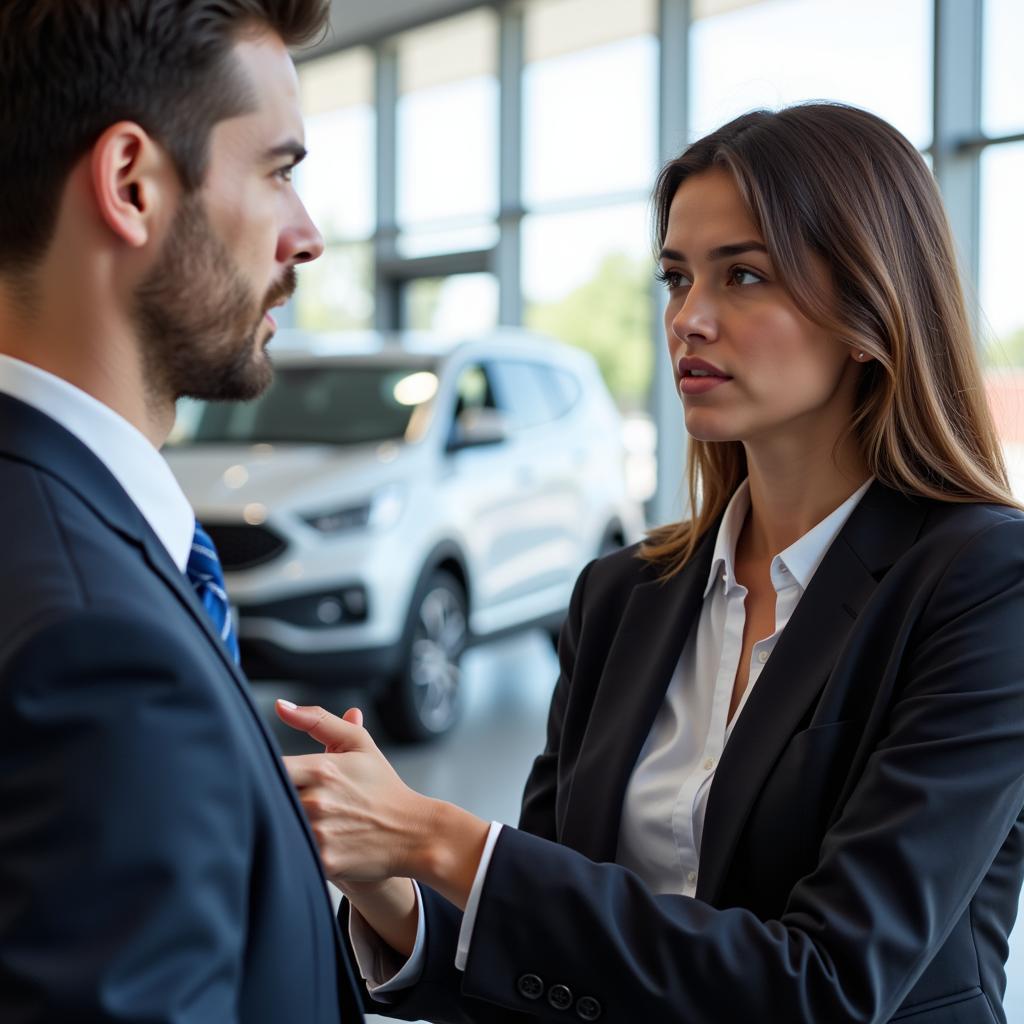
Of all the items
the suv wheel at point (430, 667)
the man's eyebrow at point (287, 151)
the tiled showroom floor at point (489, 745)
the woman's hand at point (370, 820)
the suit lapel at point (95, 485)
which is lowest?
the tiled showroom floor at point (489, 745)

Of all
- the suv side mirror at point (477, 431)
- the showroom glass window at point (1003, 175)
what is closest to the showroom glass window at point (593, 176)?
the showroom glass window at point (1003, 175)

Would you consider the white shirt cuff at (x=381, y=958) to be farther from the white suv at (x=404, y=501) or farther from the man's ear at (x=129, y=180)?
the white suv at (x=404, y=501)

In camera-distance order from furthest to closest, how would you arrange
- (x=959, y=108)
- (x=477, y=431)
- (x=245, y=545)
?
(x=959, y=108), (x=477, y=431), (x=245, y=545)

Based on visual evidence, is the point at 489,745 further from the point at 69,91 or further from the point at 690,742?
the point at 69,91

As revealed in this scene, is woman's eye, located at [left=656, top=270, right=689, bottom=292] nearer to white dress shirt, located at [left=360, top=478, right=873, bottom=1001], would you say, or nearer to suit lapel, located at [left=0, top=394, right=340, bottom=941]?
white dress shirt, located at [left=360, top=478, right=873, bottom=1001]

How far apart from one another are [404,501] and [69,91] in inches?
154

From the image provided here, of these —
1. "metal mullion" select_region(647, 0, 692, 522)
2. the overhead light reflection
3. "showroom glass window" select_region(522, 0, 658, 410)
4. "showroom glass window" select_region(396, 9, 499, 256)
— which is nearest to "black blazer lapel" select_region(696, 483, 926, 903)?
the overhead light reflection

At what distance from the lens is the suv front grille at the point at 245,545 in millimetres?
4605

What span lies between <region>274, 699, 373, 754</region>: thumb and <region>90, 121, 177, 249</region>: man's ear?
577 mm

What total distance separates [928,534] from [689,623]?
349 mm

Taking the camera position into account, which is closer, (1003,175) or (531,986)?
(531,986)

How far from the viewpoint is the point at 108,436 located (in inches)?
36.3

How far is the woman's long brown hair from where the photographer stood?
5.08ft

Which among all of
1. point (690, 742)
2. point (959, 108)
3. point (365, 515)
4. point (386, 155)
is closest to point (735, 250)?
point (690, 742)
